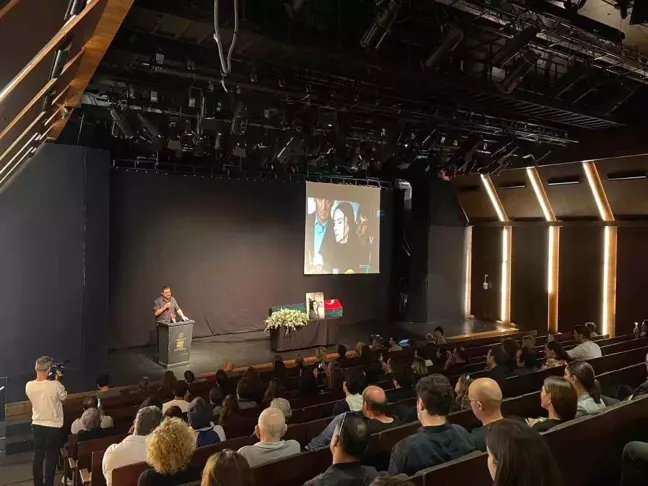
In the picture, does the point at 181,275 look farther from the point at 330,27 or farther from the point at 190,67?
the point at 330,27

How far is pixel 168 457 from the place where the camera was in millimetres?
2504

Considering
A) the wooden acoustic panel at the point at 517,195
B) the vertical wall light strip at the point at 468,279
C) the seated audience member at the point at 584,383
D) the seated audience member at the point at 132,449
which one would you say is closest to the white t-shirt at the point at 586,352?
the seated audience member at the point at 584,383

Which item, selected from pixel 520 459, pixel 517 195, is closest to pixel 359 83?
pixel 520 459

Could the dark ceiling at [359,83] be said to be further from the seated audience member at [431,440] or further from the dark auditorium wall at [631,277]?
the seated audience member at [431,440]

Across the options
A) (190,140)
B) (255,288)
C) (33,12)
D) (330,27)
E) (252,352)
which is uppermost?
(330,27)

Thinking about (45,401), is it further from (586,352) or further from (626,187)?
(626,187)

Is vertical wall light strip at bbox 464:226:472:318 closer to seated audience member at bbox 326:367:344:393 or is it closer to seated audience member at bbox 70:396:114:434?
seated audience member at bbox 326:367:344:393

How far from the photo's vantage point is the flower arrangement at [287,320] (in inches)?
376

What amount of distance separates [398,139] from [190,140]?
12.2 ft

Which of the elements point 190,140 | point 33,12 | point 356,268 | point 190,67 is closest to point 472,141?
point 356,268

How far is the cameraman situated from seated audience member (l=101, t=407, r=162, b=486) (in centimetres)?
181

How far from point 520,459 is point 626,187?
9893 mm

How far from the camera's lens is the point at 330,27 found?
6277mm

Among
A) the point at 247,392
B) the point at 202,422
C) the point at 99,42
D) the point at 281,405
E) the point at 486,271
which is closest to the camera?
the point at 202,422
